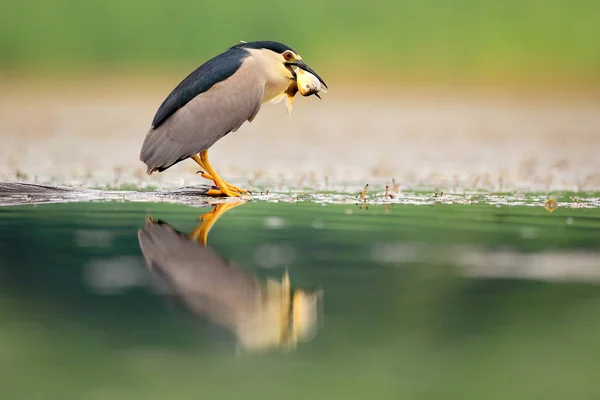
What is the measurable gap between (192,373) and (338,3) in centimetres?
3314

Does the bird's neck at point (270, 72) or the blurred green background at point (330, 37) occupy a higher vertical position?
the blurred green background at point (330, 37)

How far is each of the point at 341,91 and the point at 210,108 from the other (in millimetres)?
20404

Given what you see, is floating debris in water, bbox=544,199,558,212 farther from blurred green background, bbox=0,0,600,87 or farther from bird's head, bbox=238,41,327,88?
blurred green background, bbox=0,0,600,87

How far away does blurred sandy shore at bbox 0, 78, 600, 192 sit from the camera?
426 inches

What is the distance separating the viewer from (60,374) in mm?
3500

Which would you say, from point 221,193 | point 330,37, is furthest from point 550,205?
point 330,37

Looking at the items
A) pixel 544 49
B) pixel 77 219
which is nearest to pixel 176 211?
pixel 77 219

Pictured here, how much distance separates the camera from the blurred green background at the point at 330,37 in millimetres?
31906

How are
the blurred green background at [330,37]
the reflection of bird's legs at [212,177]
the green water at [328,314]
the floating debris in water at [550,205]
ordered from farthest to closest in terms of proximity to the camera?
the blurred green background at [330,37] < the reflection of bird's legs at [212,177] < the floating debris in water at [550,205] < the green water at [328,314]

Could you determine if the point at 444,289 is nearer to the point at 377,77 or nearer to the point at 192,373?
the point at 192,373

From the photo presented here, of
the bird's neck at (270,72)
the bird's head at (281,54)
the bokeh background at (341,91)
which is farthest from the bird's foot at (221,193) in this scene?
the bokeh background at (341,91)

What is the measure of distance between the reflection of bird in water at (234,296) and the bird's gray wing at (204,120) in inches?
94.9

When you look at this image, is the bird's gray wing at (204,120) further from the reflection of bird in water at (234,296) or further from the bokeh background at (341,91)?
the reflection of bird in water at (234,296)

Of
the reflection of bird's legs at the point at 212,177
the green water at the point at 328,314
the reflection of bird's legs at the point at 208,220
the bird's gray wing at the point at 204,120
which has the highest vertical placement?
the bird's gray wing at the point at 204,120
